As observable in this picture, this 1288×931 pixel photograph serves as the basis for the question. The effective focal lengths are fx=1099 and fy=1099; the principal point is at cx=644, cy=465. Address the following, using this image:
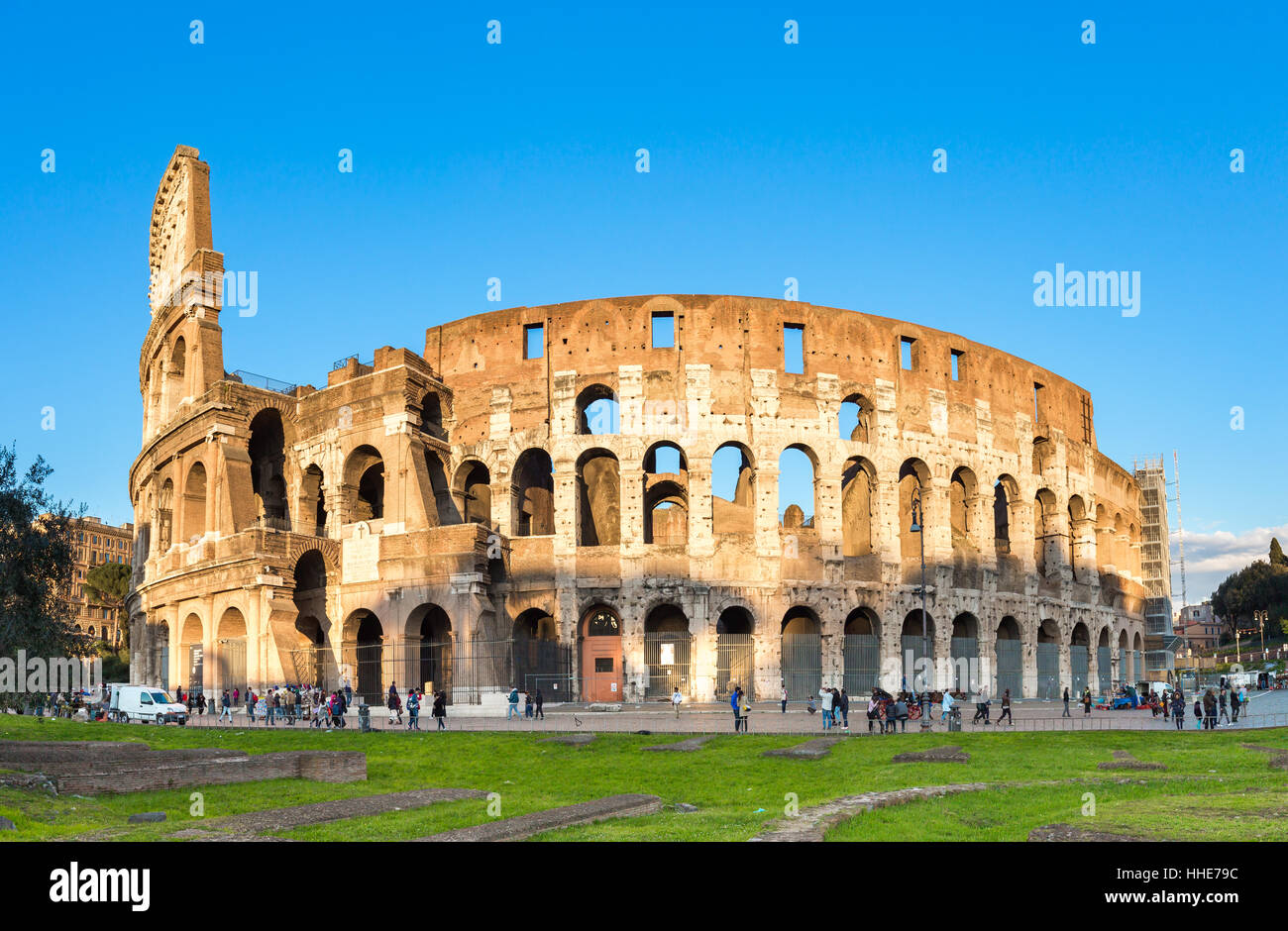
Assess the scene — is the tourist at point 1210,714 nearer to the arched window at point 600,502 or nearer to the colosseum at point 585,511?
the colosseum at point 585,511

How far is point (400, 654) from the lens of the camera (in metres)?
37.1

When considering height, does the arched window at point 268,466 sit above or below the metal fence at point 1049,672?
above

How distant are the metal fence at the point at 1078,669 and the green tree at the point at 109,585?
55.5 m

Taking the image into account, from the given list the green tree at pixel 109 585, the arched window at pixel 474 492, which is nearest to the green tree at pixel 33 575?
the arched window at pixel 474 492

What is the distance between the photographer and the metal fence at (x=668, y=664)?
3741 cm

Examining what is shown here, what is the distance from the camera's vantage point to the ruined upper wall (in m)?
39.2

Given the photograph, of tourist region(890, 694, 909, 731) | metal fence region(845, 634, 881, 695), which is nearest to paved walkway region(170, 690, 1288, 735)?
tourist region(890, 694, 909, 731)

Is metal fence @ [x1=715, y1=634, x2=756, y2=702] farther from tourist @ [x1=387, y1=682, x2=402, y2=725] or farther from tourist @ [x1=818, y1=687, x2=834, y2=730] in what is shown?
tourist @ [x1=387, y1=682, x2=402, y2=725]

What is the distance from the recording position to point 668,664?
1476 inches

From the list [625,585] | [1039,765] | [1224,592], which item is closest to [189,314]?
[625,585]

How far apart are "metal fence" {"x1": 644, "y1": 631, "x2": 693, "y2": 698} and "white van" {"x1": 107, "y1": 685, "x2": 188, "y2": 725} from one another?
1468 cm
